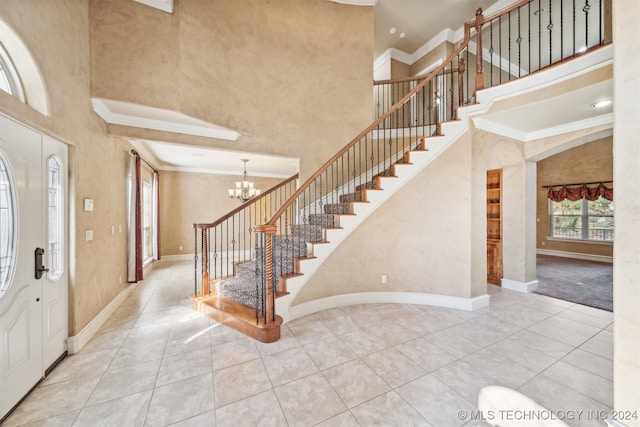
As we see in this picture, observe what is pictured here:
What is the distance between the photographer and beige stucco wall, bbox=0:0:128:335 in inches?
78.8

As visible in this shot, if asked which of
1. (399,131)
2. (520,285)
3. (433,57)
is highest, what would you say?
(433,57)

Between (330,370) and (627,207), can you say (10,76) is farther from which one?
(627,207)

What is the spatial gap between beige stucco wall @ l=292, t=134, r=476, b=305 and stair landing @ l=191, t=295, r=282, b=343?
0.75 metres

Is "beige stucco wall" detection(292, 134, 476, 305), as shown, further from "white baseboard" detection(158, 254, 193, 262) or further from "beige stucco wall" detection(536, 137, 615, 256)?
"beige stucco wall" detection(536, 137, 615, 256)

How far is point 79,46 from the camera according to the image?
2584mm

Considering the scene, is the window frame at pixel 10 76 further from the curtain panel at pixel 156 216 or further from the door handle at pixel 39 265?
the curtain panel at pixel 156 216

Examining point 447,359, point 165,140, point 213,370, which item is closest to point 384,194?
point 447,359

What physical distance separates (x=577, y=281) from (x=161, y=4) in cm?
858

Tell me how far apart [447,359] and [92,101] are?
481 centimetres

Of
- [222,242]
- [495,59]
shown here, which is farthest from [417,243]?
[495,59]

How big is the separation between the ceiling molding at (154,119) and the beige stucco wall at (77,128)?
0.53 ft

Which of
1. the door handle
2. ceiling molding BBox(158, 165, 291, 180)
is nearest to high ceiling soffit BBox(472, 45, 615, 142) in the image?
the door handle

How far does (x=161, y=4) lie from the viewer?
2.99 meters

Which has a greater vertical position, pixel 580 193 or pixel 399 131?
pixel 399 131
